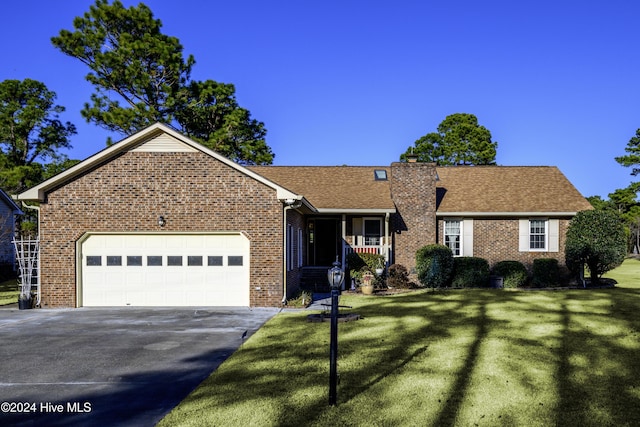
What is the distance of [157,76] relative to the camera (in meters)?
37.1

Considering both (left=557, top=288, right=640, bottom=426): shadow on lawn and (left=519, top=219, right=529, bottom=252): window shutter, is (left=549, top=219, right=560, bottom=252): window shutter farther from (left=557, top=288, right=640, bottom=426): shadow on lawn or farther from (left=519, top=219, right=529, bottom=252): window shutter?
(left=557, top=288, right=640, bottom=426): shadow on lawn

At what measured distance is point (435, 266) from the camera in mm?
20641

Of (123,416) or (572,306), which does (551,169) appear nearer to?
(572,306)

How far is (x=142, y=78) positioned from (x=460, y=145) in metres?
31.3

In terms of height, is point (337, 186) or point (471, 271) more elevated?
point (337, 186)

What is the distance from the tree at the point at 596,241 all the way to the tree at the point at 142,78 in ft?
82.3

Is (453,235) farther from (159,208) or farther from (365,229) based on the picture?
(159,208)

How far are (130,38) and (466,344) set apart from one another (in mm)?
33341

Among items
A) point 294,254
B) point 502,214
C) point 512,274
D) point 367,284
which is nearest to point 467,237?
point 502,214

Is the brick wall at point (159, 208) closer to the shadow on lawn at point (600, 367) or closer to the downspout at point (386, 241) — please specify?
the downspout at point (386, 241)

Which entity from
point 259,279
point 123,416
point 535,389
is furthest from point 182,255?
point 535,389

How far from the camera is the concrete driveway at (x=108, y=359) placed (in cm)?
700

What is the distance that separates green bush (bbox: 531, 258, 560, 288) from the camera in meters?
22.1

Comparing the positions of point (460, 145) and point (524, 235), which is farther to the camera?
point (460, 145)
